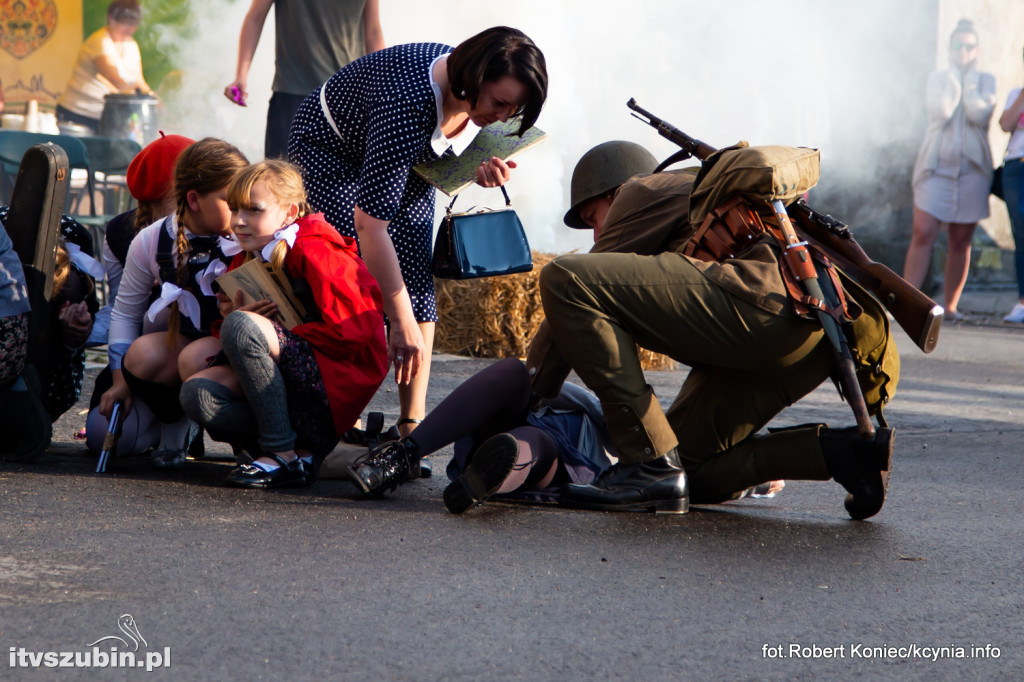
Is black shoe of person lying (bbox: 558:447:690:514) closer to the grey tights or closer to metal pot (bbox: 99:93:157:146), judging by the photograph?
the grey tights

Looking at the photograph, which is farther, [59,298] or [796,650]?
[59,298]

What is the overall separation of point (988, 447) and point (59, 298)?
3198 millimetres

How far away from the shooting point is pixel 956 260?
8914 millimetres

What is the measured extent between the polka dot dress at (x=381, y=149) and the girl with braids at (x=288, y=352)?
0.20 metres

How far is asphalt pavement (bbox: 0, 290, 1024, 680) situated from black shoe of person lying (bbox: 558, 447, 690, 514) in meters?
0.04

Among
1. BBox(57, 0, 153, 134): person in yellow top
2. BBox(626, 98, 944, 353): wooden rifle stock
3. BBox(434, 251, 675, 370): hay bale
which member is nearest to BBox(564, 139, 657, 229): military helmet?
BBox(626, 98, 944, 353): wooden rifle stock

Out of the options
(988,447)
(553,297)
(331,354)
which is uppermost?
(553,297)

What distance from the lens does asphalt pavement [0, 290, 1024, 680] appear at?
1924 mm

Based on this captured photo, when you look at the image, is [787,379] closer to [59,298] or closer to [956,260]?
[59,298]

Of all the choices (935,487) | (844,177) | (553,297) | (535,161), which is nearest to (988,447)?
(935,487)

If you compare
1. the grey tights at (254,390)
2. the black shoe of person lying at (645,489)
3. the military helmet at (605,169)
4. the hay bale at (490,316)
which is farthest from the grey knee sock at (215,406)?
the hay bale at (490,316)

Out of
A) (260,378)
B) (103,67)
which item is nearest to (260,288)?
(260,378)

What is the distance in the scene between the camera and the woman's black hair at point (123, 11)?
9.04 m

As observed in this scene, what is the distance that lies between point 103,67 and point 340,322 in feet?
21.9
